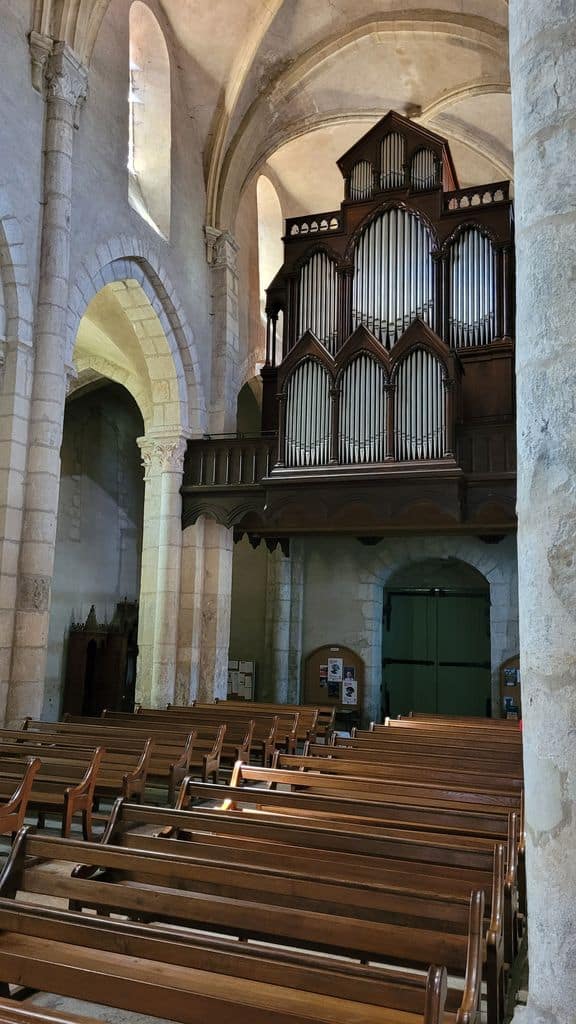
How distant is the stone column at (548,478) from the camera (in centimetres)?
203

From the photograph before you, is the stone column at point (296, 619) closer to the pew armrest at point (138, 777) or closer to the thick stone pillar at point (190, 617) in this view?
the thick stone pillar at point (190, 617)

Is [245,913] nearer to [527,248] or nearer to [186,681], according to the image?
[527,248]

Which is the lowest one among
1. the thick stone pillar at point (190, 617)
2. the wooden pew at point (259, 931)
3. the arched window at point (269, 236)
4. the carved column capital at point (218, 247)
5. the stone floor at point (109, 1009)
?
the stone floor at point (109, 1009)

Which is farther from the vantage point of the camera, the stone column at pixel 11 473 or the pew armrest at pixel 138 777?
the stone column at pixel 11 473

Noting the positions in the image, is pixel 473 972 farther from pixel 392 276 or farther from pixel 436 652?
pixel 436 652

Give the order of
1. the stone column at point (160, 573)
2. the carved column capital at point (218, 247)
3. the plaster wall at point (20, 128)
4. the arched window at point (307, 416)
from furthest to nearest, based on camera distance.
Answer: the carved column capital at point (218, 247) → the stone column at point (160, 573) → the arched window at point (307, 416) → the plaster wall at point (20, 128)

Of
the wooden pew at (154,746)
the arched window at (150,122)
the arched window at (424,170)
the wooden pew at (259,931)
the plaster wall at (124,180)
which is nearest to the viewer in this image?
the wooden pew at (259,931)

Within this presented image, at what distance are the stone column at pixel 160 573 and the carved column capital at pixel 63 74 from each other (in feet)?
17.5

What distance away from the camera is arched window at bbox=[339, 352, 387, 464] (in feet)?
39.2

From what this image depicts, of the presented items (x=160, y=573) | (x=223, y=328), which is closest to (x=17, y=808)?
(x=160, y=573)

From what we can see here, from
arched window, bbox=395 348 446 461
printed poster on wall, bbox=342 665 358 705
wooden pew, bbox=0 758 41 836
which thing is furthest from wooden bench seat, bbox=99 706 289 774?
printed poster on wall, bbox=342 665 358 705

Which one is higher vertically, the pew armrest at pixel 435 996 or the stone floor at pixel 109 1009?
the pew armrest at pixel 435 996

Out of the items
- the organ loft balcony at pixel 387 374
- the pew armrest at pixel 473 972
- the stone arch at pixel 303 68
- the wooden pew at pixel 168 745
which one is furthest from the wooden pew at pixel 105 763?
the stone arch at pixel 303 68

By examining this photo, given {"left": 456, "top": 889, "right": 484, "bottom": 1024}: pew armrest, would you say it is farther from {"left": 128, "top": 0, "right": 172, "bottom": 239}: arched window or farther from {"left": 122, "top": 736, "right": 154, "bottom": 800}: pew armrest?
{"left": 128, "top": 0, "right": 172, "bottom": 239}: arched window
